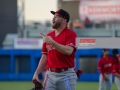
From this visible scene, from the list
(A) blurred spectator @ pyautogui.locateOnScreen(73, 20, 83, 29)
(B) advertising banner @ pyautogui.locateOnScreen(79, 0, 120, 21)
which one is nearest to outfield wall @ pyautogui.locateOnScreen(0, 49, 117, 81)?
(A) blurred spectator @ pyautogui.locateOnScreen(73, 20, 83, 29)

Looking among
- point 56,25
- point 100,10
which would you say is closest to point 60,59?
point 56,25

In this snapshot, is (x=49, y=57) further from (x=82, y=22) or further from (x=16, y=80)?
(x=82, y=22)

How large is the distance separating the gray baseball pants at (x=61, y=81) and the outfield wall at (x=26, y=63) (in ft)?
65.0

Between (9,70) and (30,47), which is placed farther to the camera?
(30,47)

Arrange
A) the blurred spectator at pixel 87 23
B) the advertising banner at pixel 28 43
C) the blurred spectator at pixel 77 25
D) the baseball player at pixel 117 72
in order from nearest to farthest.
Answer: the baseball player at pixel 117 72 → the blurred spectator at pixel 77 25 → the advertising banner at pixel 28 43 → the blurred spectator at pixel 87 23

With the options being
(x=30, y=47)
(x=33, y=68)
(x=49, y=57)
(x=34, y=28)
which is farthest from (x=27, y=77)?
(x=49, y=57)

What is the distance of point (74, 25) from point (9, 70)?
5.25m

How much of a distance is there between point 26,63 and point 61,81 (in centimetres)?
2112

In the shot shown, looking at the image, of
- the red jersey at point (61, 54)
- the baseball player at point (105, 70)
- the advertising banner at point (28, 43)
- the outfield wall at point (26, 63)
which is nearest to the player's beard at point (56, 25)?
the red jersey at point (61, 54)

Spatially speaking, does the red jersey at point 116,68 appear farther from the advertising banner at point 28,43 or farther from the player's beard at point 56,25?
the advertising banner at point 28,43

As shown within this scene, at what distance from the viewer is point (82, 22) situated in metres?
30.8

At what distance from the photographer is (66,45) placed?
642cm

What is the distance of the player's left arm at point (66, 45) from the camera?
6113 millimetres

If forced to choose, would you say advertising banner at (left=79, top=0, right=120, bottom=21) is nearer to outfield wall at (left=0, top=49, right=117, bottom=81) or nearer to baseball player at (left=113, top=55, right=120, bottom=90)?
outfield wall at (left=0, top=49, right=117, bottom=81)
